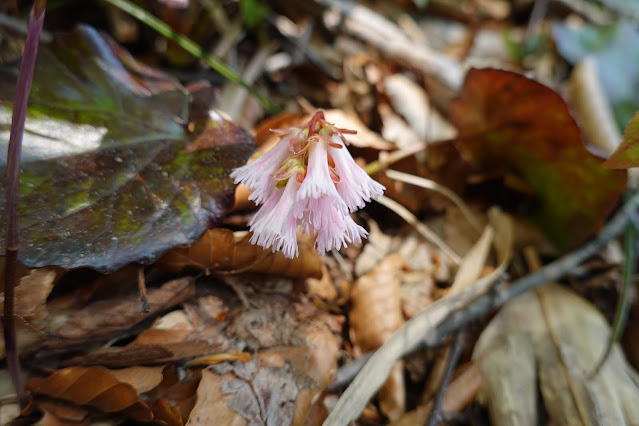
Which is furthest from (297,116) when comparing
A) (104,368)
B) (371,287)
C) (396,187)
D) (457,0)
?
(457,0)

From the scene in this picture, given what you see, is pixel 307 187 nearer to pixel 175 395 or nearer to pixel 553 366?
pixel 175 395

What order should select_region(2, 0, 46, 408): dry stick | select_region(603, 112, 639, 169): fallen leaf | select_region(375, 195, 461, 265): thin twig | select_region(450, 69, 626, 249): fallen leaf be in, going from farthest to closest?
select_region(375, 195, 461, 265): thin twig → select_region(450, 69, 626, 249): fallen leaf → select_region(603, 112, 639, 169): fallen leaf → select_region(2, 0, 46, 408): dry stick

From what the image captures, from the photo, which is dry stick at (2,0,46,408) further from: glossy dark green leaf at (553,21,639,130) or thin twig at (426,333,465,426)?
glossy dark green leaf at (553,21,639,130)

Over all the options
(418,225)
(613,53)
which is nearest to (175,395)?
(418,225)

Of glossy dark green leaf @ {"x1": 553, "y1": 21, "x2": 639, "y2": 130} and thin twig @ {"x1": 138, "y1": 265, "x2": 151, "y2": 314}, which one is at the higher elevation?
glossy dark green leaf @ {"x1": 553, "y1": 21, "x2": 639, "y2": 130}

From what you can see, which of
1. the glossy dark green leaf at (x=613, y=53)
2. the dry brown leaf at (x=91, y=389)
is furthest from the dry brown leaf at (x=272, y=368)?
the glossy dark green leaf at (x=613, y=53)

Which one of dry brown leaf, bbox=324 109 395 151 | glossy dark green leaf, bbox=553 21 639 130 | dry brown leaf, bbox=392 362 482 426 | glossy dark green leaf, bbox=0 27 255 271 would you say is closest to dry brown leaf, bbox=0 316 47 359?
glossy dark green leaf, bbox=0 27 255 271
